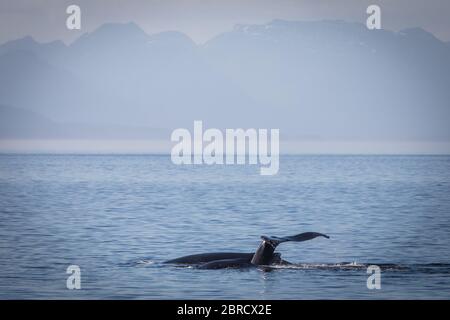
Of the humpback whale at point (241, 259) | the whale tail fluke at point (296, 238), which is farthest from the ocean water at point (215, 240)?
the whale tail fluke at point (296, 238)

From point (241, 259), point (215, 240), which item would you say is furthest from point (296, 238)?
point (215, 240)

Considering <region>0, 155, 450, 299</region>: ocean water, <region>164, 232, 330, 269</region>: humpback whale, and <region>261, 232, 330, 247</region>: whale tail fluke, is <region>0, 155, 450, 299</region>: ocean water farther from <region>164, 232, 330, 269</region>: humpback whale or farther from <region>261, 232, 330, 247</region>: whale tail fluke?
<region>261, 232, 330, 247</region>: whale tail fluke

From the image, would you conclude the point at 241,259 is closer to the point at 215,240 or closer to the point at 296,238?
the point at 296,238

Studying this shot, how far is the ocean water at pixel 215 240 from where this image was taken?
23047 millimetres

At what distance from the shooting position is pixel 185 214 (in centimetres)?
3900

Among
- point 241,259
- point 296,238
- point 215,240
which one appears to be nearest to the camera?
point 296,238

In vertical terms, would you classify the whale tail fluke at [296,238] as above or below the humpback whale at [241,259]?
above

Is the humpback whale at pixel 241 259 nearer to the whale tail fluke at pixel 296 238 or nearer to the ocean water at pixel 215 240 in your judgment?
the whale tail fluke at pixel 296 238

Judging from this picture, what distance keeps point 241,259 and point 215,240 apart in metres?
5.93

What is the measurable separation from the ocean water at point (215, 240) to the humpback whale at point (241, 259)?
45 centimetres

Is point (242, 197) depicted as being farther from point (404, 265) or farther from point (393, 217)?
point (404, 265)

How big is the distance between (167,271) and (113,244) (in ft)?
17.1

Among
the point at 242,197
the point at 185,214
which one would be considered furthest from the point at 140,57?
the point at 185,214

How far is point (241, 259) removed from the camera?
2562 cm
